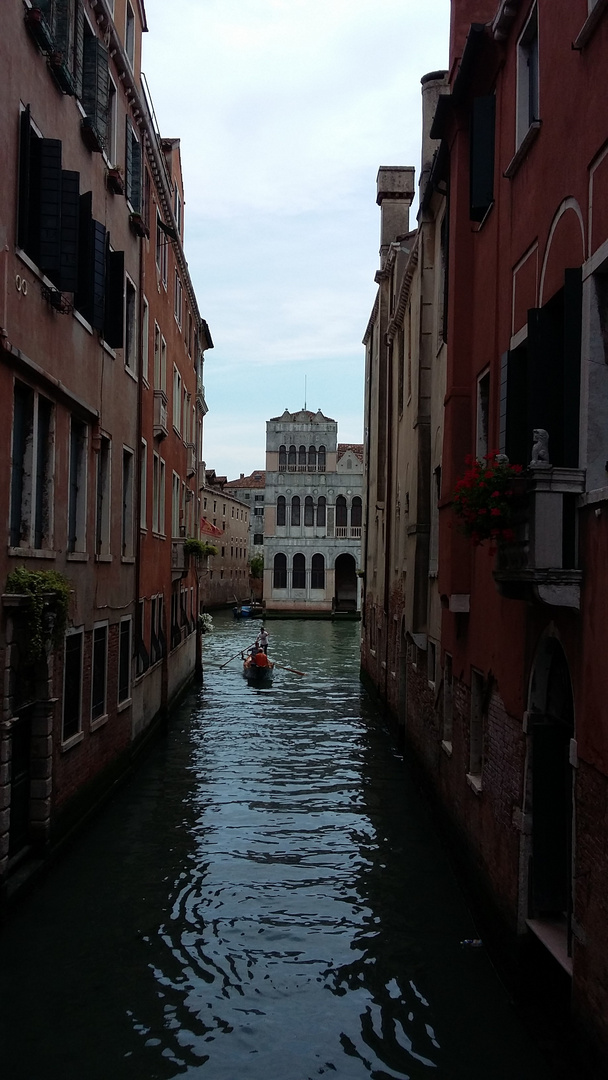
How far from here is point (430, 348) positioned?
537 inches

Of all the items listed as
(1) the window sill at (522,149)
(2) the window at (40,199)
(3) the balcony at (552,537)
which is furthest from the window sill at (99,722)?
(1) the window sill at (522,149)

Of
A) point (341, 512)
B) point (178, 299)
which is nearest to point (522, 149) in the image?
point (178, 299)

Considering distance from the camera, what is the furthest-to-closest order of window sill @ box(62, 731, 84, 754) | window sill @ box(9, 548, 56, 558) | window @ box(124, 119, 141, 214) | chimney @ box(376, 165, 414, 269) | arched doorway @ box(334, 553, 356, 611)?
arched doorway @ box(334, 553, 356, 611), chimney @ box(376, 165, 414, 269), window @ box(124, 119, 141, 214), window sill @ box(62, 731, 84, 754), window sill @ box(9, 548, 56, 558)

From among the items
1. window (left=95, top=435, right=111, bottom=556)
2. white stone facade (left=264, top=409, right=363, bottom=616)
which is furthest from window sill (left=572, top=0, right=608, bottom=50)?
white stone facade (left=264, top=409, right=363, bottom=616)

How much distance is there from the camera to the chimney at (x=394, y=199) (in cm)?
2398

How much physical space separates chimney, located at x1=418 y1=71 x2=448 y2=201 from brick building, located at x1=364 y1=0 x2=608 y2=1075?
4099mm

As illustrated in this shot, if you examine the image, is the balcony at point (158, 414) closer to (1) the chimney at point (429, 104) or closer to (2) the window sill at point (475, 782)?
(1) the chimney at point (429, 104)

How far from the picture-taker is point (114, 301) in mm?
11656

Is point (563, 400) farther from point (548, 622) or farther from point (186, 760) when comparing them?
point (186, 760)

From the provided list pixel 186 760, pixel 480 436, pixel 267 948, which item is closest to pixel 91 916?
pixel 267 948

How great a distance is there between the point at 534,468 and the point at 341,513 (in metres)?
55.1

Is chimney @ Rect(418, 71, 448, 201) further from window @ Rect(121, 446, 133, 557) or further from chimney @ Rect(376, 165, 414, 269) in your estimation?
chimney @ Rect(376, 165, 414, 269)

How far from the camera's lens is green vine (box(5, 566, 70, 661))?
7977 millimetres

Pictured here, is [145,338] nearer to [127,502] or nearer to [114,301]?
[127,502]
